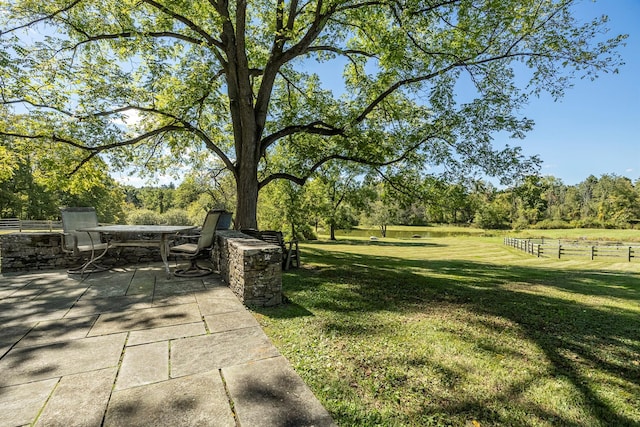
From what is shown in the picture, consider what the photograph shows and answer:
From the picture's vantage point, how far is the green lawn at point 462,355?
208cm

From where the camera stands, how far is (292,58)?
8.40 metres

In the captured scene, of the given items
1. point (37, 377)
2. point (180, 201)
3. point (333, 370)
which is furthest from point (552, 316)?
point (180, 201)

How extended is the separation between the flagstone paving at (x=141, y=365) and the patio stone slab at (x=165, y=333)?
1 cm

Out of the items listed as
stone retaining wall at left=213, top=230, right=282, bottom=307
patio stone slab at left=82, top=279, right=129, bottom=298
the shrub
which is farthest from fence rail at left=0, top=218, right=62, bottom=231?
stone retaining wall at left=213, top=230, right=282, bottom=307

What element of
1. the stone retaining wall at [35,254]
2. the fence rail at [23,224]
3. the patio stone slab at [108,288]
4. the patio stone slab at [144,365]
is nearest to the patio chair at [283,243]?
the patio stone slab at [108,288]

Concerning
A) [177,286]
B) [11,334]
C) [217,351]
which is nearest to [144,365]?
[217,351]

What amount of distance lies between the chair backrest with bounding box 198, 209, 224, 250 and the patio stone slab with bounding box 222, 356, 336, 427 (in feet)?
10.9

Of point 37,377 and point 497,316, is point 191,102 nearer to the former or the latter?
point 37,377

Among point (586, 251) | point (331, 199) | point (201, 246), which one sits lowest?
point (586, 251)

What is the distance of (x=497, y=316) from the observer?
163 inches

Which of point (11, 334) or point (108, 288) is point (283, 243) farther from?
point (11, 334)

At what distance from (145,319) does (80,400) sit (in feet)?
4.99

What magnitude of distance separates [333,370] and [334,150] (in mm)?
8230

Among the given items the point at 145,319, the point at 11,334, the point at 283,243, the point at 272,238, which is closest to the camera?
the point at 11,334
